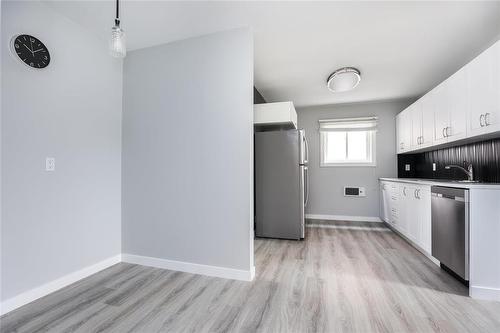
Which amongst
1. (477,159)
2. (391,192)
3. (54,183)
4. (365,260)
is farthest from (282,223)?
(54,183)

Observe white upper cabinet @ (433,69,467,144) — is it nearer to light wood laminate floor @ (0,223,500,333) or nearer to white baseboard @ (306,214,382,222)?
light wood laminate floor @ (0,223,500,333)

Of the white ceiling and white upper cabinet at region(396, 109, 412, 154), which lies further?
white upper cabinet at region(396, 109, 412, 154)

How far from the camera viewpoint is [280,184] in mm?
3516

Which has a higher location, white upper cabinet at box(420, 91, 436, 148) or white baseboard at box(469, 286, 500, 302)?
white upper cabinet at box(420, 91, 436, 148)

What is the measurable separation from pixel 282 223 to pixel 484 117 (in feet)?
8.42

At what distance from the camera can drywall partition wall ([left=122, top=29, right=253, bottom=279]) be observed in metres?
2.28

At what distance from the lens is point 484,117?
2191 mm

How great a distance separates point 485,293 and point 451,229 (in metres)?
0.53

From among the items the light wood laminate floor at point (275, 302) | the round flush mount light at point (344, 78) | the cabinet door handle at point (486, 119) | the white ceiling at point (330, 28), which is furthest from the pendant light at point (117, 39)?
the cabinet door handle at point (486, 119)

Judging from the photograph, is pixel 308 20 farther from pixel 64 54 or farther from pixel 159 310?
pixel 159 310

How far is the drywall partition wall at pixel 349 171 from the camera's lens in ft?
15.4

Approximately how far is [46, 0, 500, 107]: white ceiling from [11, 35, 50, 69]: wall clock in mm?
394

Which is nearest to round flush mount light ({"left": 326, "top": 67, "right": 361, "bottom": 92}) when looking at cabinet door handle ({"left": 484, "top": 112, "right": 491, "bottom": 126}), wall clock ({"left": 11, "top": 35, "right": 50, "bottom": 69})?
cabinet door handle ({"left": 484, "top": 112, "right": 491, "bottom": 126})

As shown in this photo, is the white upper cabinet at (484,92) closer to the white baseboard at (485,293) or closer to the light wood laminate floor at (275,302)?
the white baseboard at (485,293)
